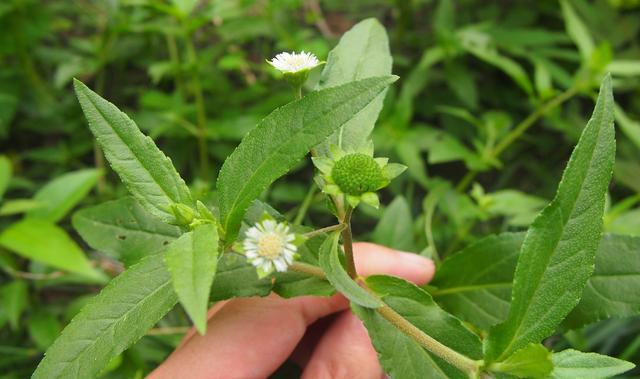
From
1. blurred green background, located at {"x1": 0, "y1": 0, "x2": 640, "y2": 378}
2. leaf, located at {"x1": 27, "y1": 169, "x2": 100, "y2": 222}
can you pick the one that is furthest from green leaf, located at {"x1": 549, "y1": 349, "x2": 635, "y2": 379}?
leaf, located at {"x1": 27, "y1": 169, "x2": 100, "y2": 222}

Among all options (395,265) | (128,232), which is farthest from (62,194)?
(395,265)

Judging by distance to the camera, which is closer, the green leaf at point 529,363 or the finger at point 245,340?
the green leaf at point 529,363

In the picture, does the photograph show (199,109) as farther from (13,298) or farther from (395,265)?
(395,265)

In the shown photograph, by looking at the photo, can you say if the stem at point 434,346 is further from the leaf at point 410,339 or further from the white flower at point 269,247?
the white flower at point 269,247

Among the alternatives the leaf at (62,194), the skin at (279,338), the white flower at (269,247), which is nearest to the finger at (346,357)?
the skin at (279,338)

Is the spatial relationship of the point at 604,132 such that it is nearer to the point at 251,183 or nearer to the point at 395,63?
the point at 251,183

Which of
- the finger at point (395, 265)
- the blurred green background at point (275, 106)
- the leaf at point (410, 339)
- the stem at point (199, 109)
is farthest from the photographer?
the stem at point (199, 109)
